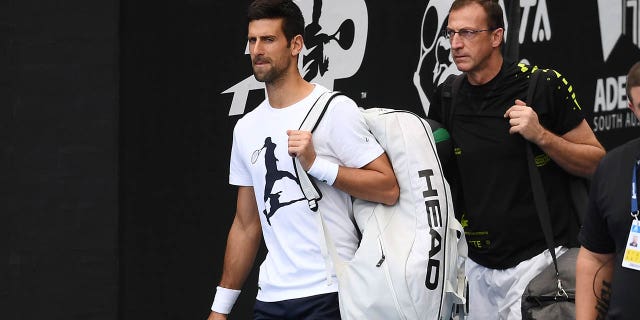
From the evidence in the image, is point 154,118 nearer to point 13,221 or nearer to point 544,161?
point 13,221

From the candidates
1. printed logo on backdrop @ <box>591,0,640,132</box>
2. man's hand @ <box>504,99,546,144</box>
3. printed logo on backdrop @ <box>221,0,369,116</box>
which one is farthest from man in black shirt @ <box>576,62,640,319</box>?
printed logo on backdrop @ <box>591,0,640,132</box>

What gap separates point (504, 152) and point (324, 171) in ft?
2.99

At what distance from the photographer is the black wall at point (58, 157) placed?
5953 mm

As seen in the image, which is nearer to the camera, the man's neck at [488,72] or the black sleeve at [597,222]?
the black sleeve at [597,222]

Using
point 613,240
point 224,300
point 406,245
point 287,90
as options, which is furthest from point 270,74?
point 613,240

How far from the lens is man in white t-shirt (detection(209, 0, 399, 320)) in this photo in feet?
16.1

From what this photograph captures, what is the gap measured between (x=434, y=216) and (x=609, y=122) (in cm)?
511

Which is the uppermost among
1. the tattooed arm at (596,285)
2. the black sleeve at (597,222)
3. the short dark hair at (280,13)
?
the short dark hair at (280,13)

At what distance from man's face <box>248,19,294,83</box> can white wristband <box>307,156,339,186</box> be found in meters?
0.44

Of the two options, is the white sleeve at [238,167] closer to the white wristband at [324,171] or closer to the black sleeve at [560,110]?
the white wristband at [324,171]

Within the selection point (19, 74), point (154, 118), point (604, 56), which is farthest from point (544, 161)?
point (604, 56)

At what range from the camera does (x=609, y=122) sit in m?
9.73

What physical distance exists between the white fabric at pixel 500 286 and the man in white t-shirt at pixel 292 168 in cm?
79

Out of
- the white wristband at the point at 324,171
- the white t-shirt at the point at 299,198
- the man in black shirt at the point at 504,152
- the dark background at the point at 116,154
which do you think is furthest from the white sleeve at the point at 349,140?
the dark background at the point at 116,154
